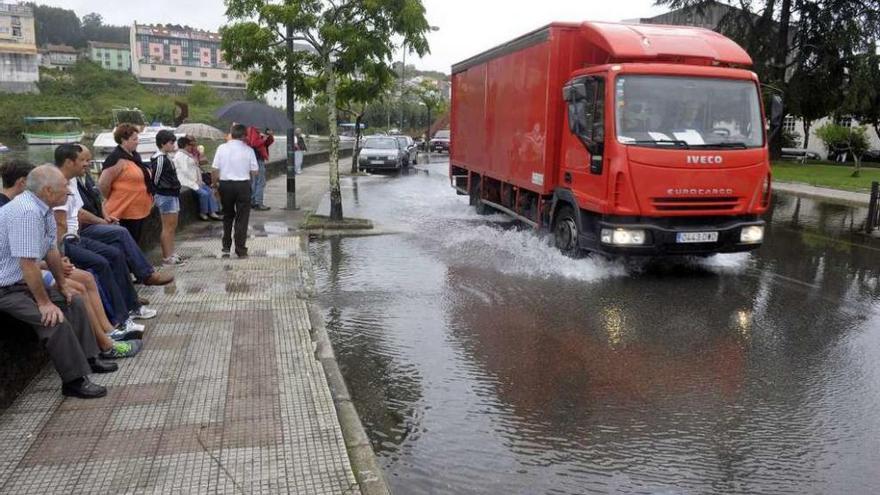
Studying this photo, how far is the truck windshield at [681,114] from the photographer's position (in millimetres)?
8633

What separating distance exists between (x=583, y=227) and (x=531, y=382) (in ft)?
13.9

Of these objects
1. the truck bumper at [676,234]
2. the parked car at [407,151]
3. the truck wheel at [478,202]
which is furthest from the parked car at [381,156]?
the truck bumper at [676,234]

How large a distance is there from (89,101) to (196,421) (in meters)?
107

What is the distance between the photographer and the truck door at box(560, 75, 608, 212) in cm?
878

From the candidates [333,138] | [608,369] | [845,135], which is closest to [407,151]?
[333,138]

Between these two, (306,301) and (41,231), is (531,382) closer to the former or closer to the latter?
(306,301)

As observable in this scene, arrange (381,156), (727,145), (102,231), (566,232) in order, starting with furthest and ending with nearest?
1. (381,156)
2. (566,232)
3. (727,145)
4. (102,231)

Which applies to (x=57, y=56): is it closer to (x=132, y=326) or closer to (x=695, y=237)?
(x=132, y=326)

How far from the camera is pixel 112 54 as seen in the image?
568 ft

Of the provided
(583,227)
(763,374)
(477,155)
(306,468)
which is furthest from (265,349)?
(477,155)

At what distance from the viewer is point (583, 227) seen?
30.6 ft

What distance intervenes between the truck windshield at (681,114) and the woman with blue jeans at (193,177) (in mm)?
6795

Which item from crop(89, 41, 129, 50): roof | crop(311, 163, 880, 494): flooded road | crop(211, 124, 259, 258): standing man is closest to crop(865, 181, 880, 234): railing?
crop(311, 163, 880, 494): flooded road

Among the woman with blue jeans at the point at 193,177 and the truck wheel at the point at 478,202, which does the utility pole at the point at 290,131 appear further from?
the truck wheel at the point at 478,202
